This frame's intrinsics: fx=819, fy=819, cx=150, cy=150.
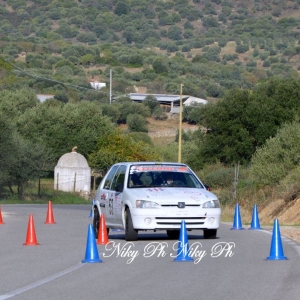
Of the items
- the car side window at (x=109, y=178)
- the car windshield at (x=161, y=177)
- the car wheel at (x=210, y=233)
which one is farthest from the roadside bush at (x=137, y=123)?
the car wheel at (x=210, y=233)

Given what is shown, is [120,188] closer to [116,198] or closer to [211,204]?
[116,198]

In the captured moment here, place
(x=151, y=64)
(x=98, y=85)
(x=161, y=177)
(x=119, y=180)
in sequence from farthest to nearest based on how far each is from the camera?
(x=151, y=64) < (x=98, y=85) < (x=119, y=180) < (x=161, y=177)

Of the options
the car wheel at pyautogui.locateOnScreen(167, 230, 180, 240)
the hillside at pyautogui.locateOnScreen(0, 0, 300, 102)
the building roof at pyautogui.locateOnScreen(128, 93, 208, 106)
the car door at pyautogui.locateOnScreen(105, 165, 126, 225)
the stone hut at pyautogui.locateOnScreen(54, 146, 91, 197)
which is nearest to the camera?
the car door at pyautogui.locateOnScreen(105, 165, 126, 225)

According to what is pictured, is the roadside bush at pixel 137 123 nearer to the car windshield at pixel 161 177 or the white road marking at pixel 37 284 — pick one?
the car windshield at pixel 161 177

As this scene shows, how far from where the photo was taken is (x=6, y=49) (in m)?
155

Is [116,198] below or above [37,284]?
above

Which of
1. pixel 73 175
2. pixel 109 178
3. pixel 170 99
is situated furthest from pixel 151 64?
pixel 109 178

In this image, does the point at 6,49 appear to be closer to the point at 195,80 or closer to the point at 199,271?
the point at 195,80

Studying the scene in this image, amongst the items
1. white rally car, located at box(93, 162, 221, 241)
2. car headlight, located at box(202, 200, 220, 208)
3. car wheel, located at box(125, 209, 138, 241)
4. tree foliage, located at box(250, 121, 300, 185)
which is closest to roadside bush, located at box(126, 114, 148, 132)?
tree foliage, located at box(250, 121, 300, 185)

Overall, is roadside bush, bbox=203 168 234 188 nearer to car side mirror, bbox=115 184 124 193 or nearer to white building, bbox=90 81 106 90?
car side mirror, bbox=115 184 124 193

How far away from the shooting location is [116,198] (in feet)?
56.7

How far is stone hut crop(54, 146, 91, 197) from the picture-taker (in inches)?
2405

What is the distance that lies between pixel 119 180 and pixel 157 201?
6.61ft

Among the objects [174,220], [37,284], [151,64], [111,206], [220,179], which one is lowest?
[37,284]
